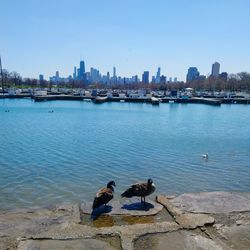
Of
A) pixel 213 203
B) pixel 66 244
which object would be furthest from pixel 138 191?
pixel 66 244

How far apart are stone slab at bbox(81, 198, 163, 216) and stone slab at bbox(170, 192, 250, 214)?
74cm

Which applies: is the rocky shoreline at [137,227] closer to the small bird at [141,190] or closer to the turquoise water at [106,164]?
the small bird at [141,190]

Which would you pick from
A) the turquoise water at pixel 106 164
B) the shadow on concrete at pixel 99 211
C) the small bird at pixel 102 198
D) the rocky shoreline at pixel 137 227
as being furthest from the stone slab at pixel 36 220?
the turquoise water at pixel 106 164

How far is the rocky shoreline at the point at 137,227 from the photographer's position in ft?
21.7

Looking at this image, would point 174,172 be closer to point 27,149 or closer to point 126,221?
point 126,221

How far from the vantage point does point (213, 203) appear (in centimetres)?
935

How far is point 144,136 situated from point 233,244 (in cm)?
1836

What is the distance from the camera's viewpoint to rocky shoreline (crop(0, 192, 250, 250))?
21.7 feet

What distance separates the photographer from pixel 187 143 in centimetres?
2242

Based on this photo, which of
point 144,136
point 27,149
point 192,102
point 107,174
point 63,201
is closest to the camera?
point 63,201

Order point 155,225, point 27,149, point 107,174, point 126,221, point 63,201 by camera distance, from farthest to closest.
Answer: point 27,149
point 107,174
point 63,201
point 126,221
point 155,225

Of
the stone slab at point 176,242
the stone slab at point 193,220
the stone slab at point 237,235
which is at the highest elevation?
the stone slab at point 176,242

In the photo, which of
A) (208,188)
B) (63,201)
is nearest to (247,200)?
(208,188)

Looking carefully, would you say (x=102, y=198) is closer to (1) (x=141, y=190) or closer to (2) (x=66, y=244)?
(1) (x=141, y=190)
